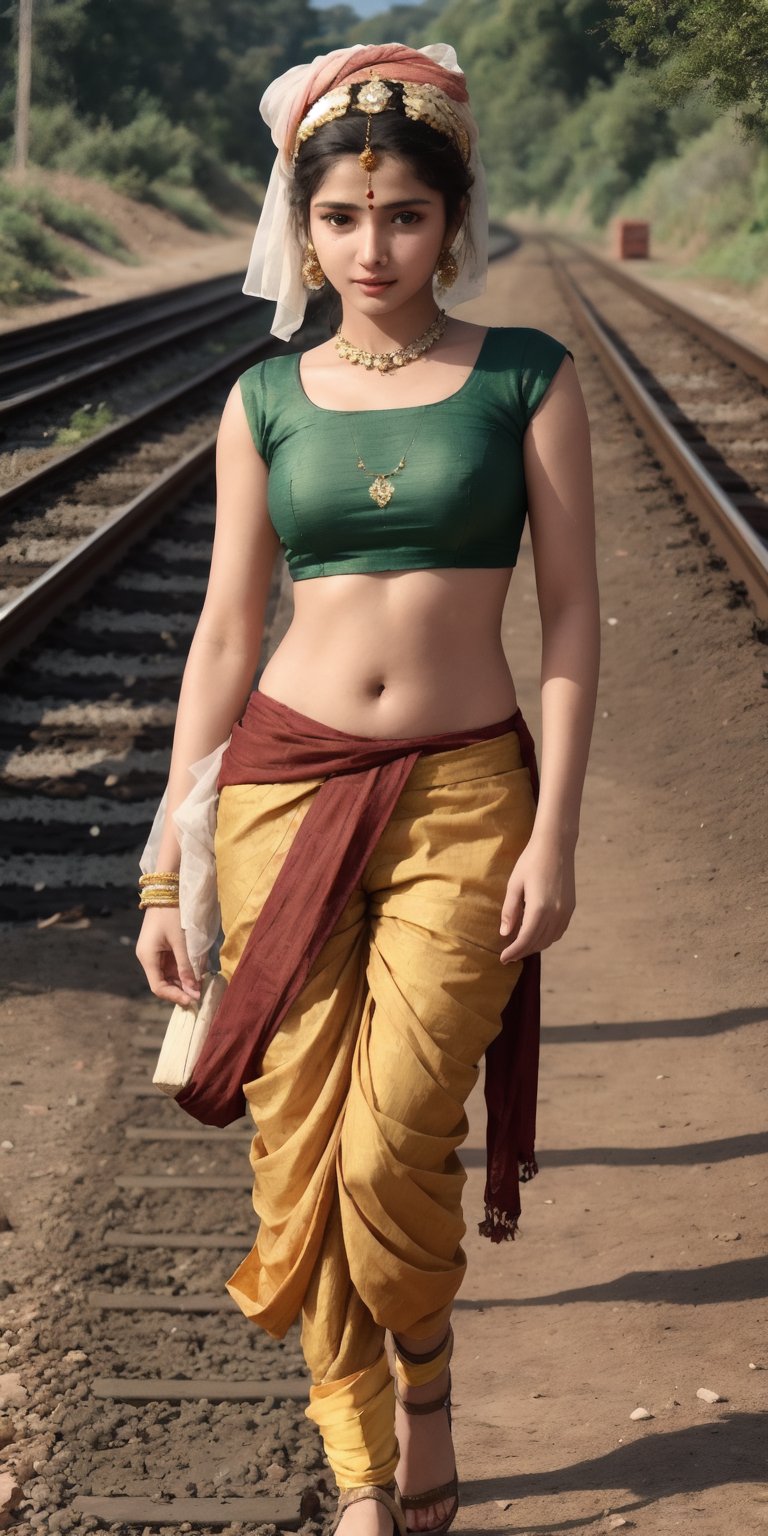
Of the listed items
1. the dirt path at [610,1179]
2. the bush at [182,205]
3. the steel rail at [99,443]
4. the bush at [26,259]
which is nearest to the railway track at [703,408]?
the dirt path at [610,1179]

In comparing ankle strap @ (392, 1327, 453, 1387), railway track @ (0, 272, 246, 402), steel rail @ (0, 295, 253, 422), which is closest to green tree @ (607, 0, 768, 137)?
ankle strap @ (392, 1327, 453, 1387)

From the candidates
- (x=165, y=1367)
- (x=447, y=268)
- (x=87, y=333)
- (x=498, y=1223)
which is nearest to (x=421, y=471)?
(x=447, y=268)

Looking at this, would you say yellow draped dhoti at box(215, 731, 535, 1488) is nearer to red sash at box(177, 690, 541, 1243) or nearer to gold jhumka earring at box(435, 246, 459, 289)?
red sash at box(177, 690, 541, 1243)

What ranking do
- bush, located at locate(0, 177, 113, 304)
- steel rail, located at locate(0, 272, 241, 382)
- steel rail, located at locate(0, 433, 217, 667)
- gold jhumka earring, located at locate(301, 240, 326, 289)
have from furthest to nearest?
bush, located at locate(0, 177, 113, 304), steel rail, located at locate(0, 272, 241, 382), steel rail, located at locate(0, 433, 217, 667), gold jhumka earring, located at locate(301, 240, 326, 289)

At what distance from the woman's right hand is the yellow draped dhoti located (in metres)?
0.18

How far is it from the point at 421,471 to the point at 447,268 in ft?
1.28

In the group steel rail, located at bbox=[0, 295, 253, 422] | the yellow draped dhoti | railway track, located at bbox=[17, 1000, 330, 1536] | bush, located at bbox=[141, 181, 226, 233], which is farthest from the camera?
bush, located at bbox=[141, 181, 226, 233]

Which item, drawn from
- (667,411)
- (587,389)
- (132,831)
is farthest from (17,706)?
(587,389)

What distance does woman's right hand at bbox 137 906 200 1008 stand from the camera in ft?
8.64

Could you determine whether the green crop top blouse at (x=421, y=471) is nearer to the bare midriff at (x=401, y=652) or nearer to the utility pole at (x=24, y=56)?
the bare midriff at (x=401, y=652)

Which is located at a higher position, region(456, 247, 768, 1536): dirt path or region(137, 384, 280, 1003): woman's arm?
region(137, 384, 280, 1003): woman's arm

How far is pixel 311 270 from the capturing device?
8.68ft

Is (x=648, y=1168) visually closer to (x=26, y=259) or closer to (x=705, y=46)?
(x=705, y=46)

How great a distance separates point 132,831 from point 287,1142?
4.17 metres
